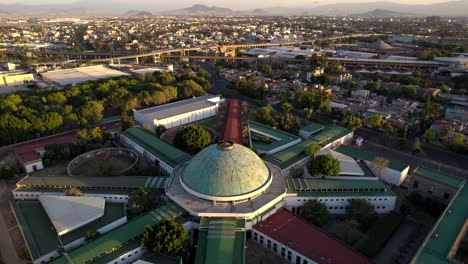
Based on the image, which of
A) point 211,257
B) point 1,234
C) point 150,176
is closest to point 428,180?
point 211,257

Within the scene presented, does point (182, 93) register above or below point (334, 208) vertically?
above

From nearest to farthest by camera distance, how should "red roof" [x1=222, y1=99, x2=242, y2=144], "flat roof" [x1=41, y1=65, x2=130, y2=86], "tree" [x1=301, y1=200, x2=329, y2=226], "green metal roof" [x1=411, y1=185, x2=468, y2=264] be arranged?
"green metal roof" [x1=411, y1=185, x2=468, y2=264]
"tree" [x1=301, y1=200, x2=329, y2=226]
"red roof" [x1=222, y1=99, x2=242, y2=144]
"flat roof" [x1=41, y1=65, x2=130, y2=86]

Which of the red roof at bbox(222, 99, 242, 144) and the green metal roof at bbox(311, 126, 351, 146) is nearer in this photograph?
the green metal roof at bbox(311, 126, 351, 146)

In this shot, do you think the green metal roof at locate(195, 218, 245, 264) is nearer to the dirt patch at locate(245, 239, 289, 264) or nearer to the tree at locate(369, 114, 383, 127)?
the dirt patch at locate(245, 239, 289, 264)

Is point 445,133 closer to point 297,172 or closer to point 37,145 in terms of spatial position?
point 297,172

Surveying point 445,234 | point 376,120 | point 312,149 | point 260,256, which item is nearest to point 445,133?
point 376,120

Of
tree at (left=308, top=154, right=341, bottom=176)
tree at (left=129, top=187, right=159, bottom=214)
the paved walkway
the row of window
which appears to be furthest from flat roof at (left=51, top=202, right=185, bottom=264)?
tree at (left=308, top=154, right=341, bottom=176)

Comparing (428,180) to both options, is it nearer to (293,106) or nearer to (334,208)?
(334,208)
